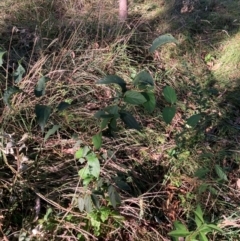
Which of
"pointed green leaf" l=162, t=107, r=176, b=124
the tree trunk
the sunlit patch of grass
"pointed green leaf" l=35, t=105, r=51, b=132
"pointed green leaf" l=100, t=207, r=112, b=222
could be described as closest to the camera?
"pointed green leaf" l=35, t=105, r=51, b=132

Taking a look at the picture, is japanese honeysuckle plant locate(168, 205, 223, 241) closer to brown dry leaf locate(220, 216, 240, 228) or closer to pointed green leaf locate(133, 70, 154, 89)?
brown dry leaf locate(220, 216, 240, 228)

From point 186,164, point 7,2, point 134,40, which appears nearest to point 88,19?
point 134,40

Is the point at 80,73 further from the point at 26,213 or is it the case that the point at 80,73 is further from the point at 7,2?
the point at 7,2

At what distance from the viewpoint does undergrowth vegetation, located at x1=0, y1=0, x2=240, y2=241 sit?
1688mm

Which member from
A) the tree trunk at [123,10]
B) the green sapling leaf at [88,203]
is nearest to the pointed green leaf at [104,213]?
the green sapling leaf at [88,203]

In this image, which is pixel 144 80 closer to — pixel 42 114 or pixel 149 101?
pixel 149 101

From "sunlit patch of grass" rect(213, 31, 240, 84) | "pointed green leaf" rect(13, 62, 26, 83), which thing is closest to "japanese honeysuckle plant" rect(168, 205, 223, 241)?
"pointed green leaf" rect(13, 62, 26, 83)

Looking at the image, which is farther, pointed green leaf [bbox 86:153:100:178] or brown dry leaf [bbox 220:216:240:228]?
brown dry leaf [bbox 220:216:240:228]

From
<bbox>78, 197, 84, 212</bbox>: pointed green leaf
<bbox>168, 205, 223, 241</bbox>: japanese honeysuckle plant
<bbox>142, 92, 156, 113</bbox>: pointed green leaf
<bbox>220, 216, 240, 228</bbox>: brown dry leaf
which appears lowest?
<bbox>220, 216, 240, 228</bbox>: brown dry leaf

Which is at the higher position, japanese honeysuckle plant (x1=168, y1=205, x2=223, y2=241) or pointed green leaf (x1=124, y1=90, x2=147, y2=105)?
pointed green leaf (x1=124, y1=90, x2=147, y2=105)

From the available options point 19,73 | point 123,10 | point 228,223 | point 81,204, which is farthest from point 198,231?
point 123,10

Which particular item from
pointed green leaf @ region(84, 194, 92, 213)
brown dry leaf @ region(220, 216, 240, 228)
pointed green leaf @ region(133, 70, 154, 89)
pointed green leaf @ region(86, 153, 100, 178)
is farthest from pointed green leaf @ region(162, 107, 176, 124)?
brown dry leaf @ region(220, 216, 240, 228)

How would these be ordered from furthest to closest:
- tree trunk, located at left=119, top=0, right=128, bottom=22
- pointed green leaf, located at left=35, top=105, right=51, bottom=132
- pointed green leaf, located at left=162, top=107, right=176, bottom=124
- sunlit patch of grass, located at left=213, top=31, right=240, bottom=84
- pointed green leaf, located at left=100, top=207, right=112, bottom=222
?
tree trunk, located at left=119, top=0, right=128, bottom=22
sunlit patch of grass, located at left=213, top=31, right=240, bottom=84
pointed green leaf, located at left=100, top=207, right=112, bottom=222
pointed green leaf, located at left=162, top=107, right=176, bottom=124
pointed green leaf, located at left=35, top=105, right=51, bottom=132

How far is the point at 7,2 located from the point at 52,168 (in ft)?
7.27
